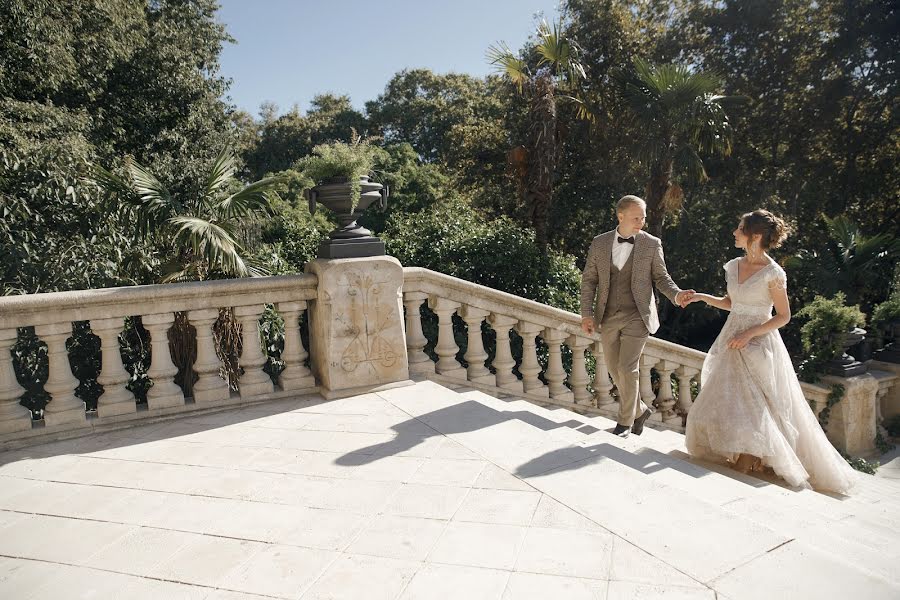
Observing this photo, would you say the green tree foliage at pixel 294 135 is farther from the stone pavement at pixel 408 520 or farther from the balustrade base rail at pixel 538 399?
the stone pavement at pixel 408 520

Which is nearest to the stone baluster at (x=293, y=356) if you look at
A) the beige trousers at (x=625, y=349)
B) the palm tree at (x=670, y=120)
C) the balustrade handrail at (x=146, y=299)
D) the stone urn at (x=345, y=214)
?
the balustrade handrail at (x=146, y=299)

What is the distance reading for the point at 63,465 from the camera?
379 centimetres

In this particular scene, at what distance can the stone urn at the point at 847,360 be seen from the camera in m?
7.56

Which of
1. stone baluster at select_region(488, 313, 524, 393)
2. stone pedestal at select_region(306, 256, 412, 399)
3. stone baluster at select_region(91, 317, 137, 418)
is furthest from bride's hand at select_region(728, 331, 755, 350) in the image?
stone baluster at select_region(91, 317, 137, 418)

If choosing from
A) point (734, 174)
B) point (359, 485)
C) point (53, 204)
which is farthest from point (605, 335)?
point (734, 174)

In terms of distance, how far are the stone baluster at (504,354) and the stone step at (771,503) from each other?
77cm

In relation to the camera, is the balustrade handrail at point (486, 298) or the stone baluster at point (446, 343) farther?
the stone baluster at point (446, 343)

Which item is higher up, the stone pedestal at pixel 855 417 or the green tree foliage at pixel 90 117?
the green tree foliage at pixel 90 117

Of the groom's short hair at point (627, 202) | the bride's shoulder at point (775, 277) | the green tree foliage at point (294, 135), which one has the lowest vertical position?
the bride's shoulder at point (775, 277)

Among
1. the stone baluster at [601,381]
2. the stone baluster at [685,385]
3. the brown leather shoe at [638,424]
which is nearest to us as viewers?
the brown leather shoe at [638,424]

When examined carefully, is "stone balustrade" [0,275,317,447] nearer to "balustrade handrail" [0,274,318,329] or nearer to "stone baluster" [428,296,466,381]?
"balustrade handrail" [0,274,318,329]

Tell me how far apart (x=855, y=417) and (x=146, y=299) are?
8049 millimetres

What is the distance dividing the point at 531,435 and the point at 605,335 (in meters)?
1.39

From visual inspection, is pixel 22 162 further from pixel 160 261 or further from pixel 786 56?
pixel 786 56
